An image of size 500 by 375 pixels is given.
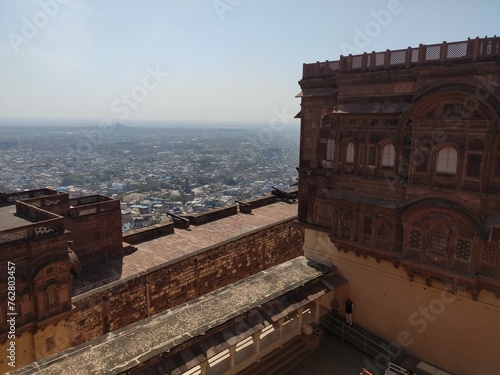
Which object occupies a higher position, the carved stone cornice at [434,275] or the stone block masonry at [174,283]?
the carved stone cornice at [434,275]

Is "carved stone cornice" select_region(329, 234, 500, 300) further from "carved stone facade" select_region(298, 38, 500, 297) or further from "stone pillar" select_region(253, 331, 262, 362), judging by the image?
"stone pillar" select_region(253, 331, 262, 362)

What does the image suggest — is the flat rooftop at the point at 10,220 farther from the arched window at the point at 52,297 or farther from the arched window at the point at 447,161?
the arched window at the point at 447,161

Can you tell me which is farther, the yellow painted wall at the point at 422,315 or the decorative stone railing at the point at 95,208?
the decorative stone railing at the point at 95,208

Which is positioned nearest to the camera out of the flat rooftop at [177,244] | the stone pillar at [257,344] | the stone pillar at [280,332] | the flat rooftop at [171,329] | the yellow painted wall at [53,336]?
the flat rooftop at [171,329]

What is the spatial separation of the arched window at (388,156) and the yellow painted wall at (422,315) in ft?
11.9

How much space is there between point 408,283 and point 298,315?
4.00 metres

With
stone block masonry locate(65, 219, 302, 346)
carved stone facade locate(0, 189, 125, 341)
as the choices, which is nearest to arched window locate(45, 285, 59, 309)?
carved stone facade locate(0, 189, 125, 341)

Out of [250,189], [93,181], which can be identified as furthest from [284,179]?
[93,181]

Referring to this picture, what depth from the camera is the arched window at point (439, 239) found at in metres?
11.1

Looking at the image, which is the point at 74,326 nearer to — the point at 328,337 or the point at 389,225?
the point at 328,337

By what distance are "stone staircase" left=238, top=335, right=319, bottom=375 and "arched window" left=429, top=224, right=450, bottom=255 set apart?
499cm

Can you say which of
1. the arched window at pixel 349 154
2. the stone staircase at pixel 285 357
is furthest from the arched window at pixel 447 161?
the stone staircase at pixel 285 357

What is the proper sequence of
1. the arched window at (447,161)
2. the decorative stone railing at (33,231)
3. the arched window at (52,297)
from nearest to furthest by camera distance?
the arched window at (447,161), the decorative stone railing at (33,231), the arched window at (52,297)

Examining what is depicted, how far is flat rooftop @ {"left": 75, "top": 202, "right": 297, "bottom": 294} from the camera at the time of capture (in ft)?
60.0
